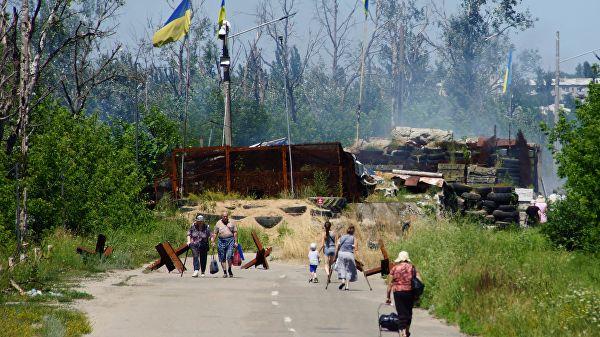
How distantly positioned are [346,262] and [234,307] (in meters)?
5.45

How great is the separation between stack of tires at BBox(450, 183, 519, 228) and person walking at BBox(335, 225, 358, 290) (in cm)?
1956

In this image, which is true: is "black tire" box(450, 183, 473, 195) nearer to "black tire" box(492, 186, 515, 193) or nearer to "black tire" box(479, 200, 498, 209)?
"black tire" box(479, 200, 498, 209)

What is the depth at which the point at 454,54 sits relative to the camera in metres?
119

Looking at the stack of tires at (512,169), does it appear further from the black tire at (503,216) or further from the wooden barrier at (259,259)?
the wooden barrier at (259,259)

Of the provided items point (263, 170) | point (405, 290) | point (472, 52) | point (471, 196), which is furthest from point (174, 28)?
point (472, 52)

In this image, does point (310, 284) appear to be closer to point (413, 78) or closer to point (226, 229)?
point (226, 229)

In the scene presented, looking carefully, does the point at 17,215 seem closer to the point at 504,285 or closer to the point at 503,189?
the point at 504,285

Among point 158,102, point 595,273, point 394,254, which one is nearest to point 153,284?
point 394,254

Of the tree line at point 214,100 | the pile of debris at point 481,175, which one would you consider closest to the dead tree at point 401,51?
the tree line at point 214,100

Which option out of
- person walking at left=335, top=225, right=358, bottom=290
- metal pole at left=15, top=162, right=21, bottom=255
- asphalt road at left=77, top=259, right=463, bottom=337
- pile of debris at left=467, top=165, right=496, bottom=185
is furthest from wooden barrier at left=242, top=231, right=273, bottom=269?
pile of debris at left=467, top=165, right=496, bottom=185

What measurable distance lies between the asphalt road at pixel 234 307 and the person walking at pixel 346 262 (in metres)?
0.31

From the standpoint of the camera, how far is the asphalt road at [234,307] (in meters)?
18.5

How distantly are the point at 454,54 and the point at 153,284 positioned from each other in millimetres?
94955

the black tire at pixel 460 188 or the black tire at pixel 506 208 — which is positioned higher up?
the black tire at pixel 460 188
